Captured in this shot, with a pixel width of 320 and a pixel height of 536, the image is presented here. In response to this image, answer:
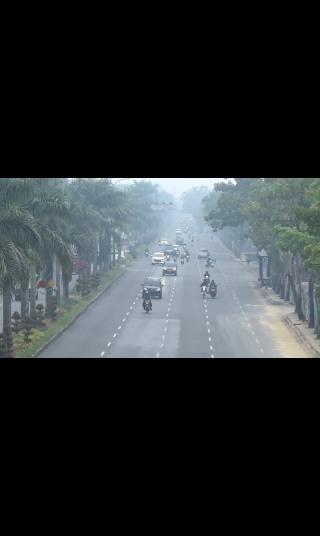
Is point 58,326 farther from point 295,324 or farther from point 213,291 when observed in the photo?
point 213,291

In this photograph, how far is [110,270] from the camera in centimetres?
8981

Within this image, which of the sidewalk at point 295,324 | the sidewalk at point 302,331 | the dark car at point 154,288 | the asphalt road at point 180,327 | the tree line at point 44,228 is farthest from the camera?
the dark car at point 154,288

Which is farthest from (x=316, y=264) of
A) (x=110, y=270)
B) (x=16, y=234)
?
(x=110, y=270)

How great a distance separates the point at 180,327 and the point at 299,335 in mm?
5836

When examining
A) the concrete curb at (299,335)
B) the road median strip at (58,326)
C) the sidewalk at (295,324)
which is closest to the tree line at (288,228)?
the sidewalk at (295,324)

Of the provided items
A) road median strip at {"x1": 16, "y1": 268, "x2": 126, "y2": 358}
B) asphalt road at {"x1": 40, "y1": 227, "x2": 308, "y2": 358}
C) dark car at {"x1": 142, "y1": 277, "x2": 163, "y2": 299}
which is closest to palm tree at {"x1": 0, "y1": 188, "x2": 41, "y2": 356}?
road median strip at {"x1": 16, "y1": 268, "x2": 126, "y2": 358}

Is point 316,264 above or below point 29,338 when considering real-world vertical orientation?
above

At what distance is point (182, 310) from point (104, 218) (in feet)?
46.4

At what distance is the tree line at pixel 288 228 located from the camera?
38688 mm

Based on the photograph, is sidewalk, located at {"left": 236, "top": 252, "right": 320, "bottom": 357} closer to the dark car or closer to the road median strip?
the dark car

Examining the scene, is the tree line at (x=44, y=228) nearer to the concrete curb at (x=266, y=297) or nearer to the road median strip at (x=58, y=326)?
the road median strip at (x=58, y=326)

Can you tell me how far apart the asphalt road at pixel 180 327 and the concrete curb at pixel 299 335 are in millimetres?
377
